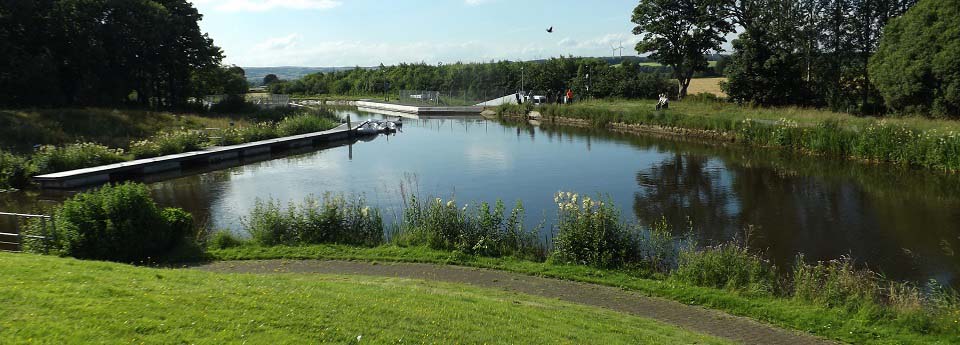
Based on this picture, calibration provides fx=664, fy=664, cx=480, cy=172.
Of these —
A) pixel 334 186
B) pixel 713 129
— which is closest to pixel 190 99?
pixel 334 186

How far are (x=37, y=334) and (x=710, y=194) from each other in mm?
18940

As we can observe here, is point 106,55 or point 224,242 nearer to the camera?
point 224,242

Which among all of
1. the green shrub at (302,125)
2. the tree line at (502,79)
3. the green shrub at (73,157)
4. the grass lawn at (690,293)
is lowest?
the grass lawn at (690,293)

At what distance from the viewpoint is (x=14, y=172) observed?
21406 millimetres

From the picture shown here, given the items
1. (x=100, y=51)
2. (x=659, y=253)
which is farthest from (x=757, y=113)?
(x=100, y=51)

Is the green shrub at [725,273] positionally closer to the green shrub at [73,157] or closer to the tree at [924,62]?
the green shrub at [73,157]

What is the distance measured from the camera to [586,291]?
33.1 ft

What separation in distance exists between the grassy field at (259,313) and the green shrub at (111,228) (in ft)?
7.44

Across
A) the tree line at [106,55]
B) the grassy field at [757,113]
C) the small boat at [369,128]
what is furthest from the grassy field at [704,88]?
the tree line at [106,55]

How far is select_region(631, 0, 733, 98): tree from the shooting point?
4872 centimetres

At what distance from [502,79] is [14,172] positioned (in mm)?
59241

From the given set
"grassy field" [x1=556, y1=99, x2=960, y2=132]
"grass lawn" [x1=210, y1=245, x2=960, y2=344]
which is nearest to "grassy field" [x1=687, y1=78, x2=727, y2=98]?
"grassy field" [x1=556, y1=99, x2=960, y2=132]

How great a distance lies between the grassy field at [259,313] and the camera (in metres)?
5.58

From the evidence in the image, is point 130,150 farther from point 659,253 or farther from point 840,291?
point 840,291
